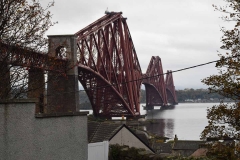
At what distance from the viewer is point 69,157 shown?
10.9 metres

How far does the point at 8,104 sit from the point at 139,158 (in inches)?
274

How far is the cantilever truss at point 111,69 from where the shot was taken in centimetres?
6066

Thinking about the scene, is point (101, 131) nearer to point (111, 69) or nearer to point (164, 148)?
point (164, 148)

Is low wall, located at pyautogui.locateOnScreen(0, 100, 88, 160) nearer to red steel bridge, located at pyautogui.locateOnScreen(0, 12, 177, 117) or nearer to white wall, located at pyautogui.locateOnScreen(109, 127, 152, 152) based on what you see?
white wall, located at pyautogui.locateOnScreen(109, 127, 152, 152)

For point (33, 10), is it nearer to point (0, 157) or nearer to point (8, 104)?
point (8, 104)

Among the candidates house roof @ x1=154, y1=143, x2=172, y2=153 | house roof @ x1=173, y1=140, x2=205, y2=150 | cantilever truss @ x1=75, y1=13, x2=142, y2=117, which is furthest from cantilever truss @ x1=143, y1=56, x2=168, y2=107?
house roof @ x1=173, y1=140, x2=205, y2=150

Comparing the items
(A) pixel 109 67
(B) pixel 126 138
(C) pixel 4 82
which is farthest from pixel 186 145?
(A) pixel 109 67

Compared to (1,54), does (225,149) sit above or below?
below

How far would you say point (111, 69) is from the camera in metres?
69.4

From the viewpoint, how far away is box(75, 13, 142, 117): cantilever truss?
60659 mm

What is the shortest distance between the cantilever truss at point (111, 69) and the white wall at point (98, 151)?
40.6m

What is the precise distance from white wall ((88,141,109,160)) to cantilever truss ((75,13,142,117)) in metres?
40.6

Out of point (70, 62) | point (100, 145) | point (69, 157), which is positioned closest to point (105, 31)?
point (70, 62)

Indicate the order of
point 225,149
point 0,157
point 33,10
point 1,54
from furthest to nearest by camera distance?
→ point 33,10, point 1,54, point 225,149, point 0,157
